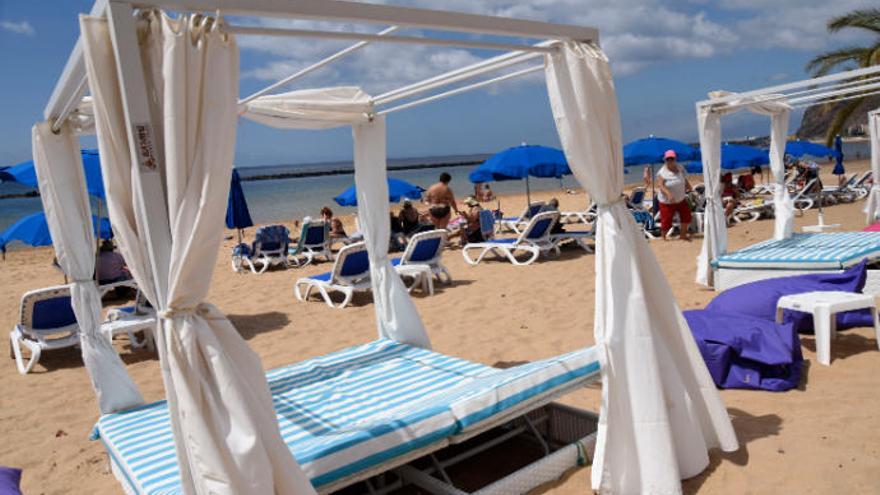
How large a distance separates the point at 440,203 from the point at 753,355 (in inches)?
292

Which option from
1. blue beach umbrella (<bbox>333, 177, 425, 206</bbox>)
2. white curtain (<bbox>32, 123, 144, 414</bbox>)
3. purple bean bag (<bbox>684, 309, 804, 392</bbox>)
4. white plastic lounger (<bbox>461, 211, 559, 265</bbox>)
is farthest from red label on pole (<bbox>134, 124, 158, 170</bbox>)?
blue beach umbrella (<bbox>333, 177, 425, 206</bbox>)

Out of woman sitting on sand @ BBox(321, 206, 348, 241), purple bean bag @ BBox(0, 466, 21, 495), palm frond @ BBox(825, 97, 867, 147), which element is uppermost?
palm frond @ BBox(825, 97, 867, 147)

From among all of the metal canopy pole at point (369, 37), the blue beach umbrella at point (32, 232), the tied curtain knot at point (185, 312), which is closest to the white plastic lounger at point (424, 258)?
the blue beach umbrella at point (32, 232)

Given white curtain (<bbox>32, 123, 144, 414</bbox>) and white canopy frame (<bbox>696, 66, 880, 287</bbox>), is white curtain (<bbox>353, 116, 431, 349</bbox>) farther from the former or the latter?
white canopy frame (<bbox>696, 66, 880, 287</bbox>)

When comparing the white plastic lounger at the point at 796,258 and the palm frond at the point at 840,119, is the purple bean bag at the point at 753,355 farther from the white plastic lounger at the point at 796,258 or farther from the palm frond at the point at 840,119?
Result: the palm frond at the point at 840,119

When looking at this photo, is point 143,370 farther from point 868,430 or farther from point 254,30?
point 868,430

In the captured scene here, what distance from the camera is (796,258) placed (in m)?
6.29

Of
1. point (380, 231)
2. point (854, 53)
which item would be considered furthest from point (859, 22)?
point (380, 231)

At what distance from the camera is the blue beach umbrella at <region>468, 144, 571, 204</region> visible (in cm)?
1075

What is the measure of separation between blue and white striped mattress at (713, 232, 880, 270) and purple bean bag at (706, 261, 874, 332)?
103 centimetres

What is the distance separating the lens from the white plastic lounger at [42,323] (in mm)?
5902

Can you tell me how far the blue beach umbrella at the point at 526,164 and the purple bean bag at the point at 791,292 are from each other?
5.93 m

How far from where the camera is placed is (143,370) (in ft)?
18.7

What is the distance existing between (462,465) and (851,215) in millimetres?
12105
